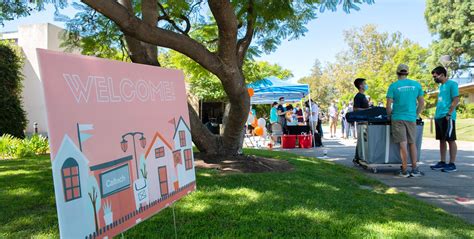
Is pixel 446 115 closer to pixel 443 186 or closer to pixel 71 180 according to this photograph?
pixel 443 186

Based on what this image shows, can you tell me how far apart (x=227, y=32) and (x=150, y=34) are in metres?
1.62

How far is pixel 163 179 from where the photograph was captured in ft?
9.46

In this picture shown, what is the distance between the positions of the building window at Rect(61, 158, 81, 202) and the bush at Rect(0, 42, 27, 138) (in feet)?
52.0

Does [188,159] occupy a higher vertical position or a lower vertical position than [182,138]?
lower

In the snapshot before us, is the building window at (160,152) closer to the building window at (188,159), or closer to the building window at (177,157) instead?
the building window at (177,157)

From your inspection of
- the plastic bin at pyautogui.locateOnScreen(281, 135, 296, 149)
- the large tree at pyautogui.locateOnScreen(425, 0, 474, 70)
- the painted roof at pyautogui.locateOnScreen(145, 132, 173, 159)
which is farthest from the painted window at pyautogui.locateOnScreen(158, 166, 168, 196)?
the large tree at pyautogui.locateOnScreen(425, 0, 474, 70)

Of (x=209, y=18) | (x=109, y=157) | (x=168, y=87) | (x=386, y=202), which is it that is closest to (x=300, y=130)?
(x=209, y=18)

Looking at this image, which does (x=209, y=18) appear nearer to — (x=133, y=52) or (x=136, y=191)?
(x=133, y=52)

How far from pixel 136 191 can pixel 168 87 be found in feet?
3.40

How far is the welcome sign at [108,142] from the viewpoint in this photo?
6.18 feet

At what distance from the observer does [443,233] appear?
355 centimetres

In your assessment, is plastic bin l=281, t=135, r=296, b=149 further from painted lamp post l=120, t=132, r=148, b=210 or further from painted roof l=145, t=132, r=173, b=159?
painted lamp post l=120, t=132, r=148, b=210

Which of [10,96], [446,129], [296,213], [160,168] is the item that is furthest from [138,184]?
[10,96]

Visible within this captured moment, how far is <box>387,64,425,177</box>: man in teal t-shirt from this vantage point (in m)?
6.90
